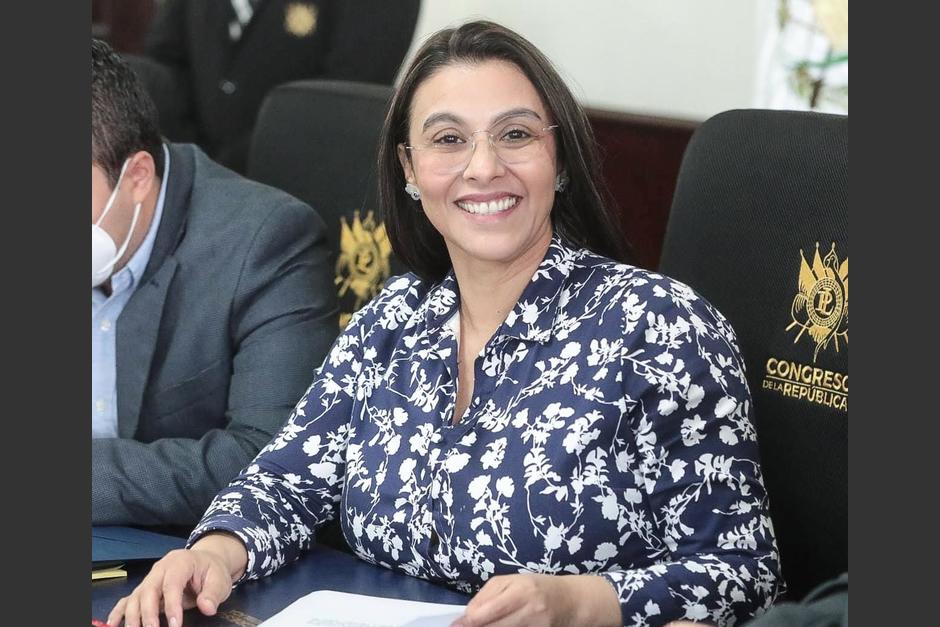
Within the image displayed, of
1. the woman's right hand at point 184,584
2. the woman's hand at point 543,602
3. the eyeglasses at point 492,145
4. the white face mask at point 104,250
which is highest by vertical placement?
the eyeglasses at point 492,145

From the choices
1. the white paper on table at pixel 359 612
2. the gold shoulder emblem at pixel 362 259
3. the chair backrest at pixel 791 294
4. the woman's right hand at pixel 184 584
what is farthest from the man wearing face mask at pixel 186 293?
the chair backrest at pixel 791 294

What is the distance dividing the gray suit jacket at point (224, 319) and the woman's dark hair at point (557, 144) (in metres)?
0.26

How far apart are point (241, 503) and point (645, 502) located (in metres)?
0.49

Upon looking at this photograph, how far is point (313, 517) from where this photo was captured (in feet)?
5.26

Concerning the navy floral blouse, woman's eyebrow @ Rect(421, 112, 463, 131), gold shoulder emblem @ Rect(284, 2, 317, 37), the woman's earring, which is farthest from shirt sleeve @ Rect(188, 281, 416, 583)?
gold shoulder emblem @ Rect(284, 2, 317, 37)

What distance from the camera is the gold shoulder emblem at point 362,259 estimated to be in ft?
6.98

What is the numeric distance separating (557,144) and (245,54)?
188 cm

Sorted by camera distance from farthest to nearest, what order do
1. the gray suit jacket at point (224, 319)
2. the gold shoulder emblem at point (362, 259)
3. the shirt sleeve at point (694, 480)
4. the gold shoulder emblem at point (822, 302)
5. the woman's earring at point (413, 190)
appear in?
the gold shoulder emblem at point (362, 259)
the gray suit jacket at point (224, 319)
the woman's earring at point (413, 190)
the gold shoulder emblem at point (822, 302)
the shirt sleeve at point (694, 480)

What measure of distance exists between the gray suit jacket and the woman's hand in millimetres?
693

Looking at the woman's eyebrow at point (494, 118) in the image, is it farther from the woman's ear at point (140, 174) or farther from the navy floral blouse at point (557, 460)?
the woman's ear at point (140, 174)

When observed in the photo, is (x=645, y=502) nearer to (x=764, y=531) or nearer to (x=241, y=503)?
(x=764, y=531)

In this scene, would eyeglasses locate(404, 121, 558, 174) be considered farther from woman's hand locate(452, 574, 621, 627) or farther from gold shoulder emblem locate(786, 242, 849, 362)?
woman's hand locate(452, 574, 621, 627)

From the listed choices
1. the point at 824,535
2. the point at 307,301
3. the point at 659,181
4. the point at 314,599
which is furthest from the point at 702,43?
the point at 314,599

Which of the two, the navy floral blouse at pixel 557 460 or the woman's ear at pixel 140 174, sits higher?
the woman's ear at pixel 140 174
